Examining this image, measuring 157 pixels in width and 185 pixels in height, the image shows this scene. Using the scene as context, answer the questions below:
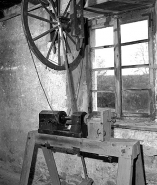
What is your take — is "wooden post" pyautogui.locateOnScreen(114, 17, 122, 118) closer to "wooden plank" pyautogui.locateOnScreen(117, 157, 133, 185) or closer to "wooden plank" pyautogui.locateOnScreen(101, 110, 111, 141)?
"wooden plank" pyautogui.locateOnScreen(101, 110, 111, 141)

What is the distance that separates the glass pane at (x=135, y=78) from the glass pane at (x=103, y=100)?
0.23 metres

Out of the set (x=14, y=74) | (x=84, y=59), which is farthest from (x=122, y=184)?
(x=14, y=74)

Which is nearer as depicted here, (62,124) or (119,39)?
(62,124)

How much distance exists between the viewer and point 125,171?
5.66ft

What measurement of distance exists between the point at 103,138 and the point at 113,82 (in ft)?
3.42

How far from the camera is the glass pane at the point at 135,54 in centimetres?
251

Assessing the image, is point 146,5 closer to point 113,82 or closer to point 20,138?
point 113,82

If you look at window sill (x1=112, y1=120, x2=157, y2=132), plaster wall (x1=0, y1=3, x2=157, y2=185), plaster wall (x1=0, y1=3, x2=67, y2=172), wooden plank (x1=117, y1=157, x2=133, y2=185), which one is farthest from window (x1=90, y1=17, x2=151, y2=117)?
wooden plank (x1=117, y1=157, x2=133, y2=185)

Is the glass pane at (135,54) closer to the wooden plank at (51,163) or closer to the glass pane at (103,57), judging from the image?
the glass pane at (103,57)

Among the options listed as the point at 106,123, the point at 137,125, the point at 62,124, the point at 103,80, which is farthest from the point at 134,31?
the point at 62,124

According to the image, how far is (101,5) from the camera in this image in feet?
7.83

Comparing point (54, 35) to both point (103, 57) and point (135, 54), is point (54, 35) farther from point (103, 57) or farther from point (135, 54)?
point (135, 54)

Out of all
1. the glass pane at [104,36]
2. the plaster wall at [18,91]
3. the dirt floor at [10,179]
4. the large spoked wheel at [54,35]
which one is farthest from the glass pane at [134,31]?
the dirt floor at [10,179]

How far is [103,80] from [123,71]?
0.97 ft
